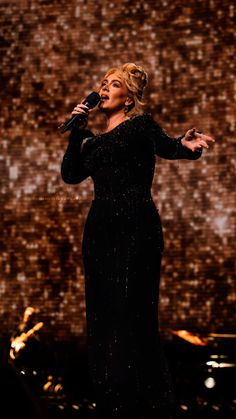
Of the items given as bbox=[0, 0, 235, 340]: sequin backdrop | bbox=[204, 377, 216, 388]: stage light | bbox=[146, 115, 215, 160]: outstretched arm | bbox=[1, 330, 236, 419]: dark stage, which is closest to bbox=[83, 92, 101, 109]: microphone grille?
bbox=[146, 115, 215, 160]: outstretched arm

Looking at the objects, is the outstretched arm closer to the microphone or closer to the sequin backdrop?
the microphone

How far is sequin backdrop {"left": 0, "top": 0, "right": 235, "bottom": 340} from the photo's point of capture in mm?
2871

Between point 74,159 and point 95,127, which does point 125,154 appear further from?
point 95,127

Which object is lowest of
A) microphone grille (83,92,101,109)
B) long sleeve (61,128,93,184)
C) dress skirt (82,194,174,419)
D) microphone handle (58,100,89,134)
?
dress skirt (82,194,174,419)

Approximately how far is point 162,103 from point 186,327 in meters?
1.02

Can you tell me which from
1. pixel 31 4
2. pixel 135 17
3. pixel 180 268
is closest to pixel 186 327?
pixel 180 268

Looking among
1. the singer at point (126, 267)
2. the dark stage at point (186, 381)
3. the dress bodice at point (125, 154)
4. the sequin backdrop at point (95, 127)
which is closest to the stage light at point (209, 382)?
the dark stage at point (186, 381)

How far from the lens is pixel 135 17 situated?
9.86 feet

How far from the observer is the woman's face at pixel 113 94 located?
154cm

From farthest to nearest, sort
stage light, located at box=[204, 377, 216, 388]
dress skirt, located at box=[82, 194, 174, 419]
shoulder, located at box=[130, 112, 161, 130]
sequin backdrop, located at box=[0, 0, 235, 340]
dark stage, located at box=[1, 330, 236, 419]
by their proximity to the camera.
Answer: sequin backdrop, located at box=[0, 0, 235, 340] → stage light, located at box=[204, 377, 216, 388] → dark stage, located at box=[1, 330, 236, 419] → shoulder, located at box=[130, 112, 161, 130] → dress skirt, located at box=[82, 194, 174, 419]

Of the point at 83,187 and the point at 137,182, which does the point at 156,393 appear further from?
the point at 83,187

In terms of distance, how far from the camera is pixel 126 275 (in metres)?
1.43

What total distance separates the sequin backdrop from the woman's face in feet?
4.52

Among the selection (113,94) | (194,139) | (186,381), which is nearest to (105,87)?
(113,94)
